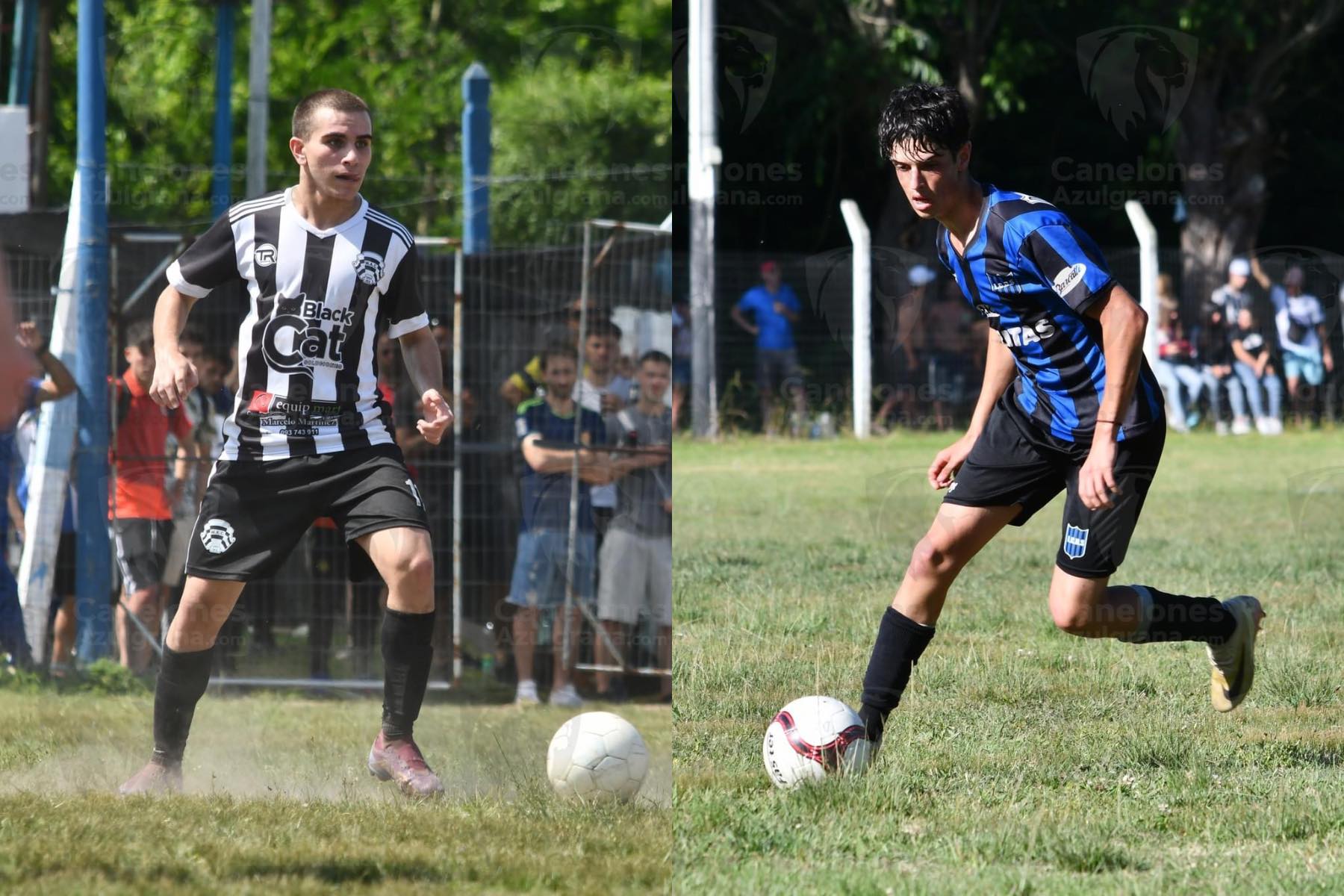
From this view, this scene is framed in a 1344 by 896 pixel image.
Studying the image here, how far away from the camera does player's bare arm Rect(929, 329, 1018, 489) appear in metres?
4.59

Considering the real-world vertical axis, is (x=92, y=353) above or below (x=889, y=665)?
above

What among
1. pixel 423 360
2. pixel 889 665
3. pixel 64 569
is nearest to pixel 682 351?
pixel 64 569

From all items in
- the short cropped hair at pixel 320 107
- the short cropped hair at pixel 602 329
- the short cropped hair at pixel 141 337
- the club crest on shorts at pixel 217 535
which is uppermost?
the short cropped hair at pixel 320 107

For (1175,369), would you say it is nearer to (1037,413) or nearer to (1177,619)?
(1177,619)

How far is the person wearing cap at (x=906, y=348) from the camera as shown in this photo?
16203mm

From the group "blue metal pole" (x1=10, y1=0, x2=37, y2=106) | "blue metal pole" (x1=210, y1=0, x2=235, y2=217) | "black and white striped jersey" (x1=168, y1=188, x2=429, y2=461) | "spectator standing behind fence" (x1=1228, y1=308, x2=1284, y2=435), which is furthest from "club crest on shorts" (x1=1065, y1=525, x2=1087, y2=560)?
"spectator standing behind fence" (x1=1228, y1=308, x2=1284, y2=435)

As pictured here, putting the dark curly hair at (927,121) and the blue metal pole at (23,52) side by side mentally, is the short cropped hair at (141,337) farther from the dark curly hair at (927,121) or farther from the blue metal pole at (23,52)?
the blue metal pole at (23,52)

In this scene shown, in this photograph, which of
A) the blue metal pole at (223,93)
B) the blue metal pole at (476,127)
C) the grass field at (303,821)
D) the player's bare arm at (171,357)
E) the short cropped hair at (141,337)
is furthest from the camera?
the blue metal pole at (223,93)

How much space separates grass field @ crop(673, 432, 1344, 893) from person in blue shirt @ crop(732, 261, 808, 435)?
21.6 ft

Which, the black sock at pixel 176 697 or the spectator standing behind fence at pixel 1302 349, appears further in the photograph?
the spectator standing behind fence at pixel 1302 349

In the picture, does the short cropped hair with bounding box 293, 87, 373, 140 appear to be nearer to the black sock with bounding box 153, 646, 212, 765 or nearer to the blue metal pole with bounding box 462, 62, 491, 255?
the black sock with bounding box 153, 646, 212, 765

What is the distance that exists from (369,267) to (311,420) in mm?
477

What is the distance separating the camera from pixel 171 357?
4363mm

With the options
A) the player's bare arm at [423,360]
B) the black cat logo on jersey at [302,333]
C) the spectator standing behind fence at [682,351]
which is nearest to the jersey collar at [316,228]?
the black cat logo on jersey at [302,333]
